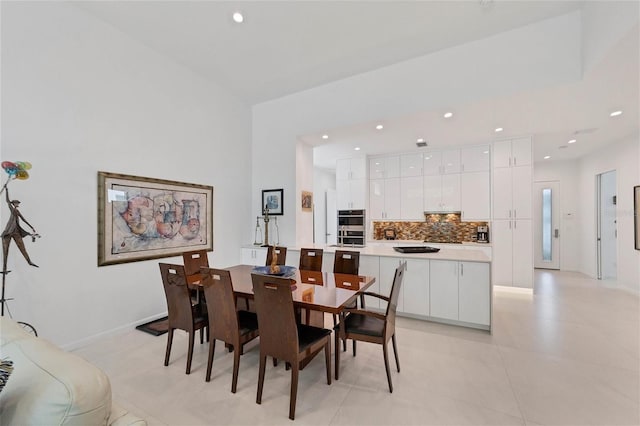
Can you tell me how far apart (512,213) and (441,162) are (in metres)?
1.59

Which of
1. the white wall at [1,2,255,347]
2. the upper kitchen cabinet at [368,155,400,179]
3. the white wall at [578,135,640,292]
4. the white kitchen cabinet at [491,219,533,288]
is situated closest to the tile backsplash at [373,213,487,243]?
the white kitchen cabinet at [491,219,533,288]

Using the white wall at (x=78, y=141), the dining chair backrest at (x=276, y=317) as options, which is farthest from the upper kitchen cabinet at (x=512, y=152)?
the white wall at (x=78, y=141)

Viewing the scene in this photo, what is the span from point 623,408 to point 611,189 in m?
5.69

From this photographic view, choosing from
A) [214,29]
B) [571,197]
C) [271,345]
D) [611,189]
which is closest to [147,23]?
[214,29]

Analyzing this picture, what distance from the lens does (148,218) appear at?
3453 mm

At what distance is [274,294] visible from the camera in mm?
1912

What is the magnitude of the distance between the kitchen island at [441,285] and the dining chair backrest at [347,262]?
662 mm

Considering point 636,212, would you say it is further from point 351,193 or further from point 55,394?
point 55,394

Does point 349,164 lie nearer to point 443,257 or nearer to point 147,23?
point 443,257

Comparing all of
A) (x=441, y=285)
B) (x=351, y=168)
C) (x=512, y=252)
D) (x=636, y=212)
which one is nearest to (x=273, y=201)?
(x=351, y=168)

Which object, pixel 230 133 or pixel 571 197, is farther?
pixel 571 197

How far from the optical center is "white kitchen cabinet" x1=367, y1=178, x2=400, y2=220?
6.13 m

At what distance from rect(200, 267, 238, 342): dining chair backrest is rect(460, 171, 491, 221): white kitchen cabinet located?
4.87m

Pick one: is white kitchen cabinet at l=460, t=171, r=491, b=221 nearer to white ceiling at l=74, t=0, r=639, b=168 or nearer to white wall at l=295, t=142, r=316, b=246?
white ceiling at l=74, t=0, r=639, b=168
